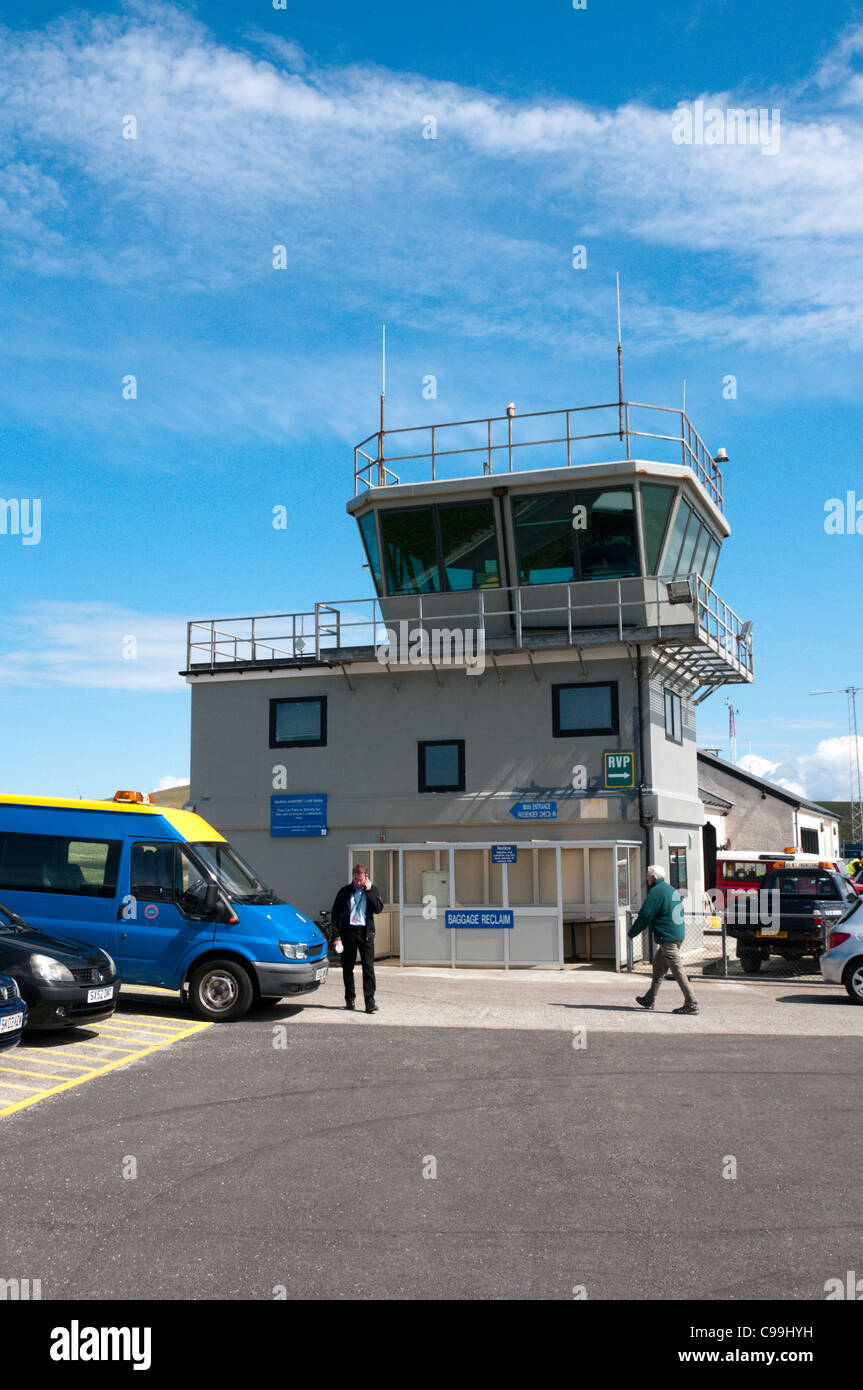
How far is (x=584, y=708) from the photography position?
21.2m

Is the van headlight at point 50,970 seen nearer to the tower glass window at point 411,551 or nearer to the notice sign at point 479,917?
the notice sign at point 479,917

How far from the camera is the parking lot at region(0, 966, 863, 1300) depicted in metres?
5.39

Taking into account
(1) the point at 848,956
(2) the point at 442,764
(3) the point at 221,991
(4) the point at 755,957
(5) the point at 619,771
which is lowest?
(4) the point at 755,957

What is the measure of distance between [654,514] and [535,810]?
19.9ft

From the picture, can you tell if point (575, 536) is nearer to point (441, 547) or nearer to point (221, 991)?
point (441, 547)

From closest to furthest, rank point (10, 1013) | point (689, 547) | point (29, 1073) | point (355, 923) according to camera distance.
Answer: point (10, 1013)
point (29, 1073)
point (355, 923)
point (689, 547)

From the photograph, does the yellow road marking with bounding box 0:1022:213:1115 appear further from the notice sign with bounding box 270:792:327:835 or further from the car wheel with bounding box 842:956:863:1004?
the notice sign with bounding box 270:792:327:835

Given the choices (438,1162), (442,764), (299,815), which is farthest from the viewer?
(299,815)

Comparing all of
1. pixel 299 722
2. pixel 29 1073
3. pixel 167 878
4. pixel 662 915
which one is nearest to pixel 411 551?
pixel 299 722

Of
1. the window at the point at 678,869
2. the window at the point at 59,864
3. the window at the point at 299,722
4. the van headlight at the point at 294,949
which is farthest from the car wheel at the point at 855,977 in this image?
the window at the point at 299,722

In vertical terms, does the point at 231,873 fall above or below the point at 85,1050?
above

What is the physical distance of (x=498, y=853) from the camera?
62.9 ft

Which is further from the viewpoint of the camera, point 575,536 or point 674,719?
point 674,719
